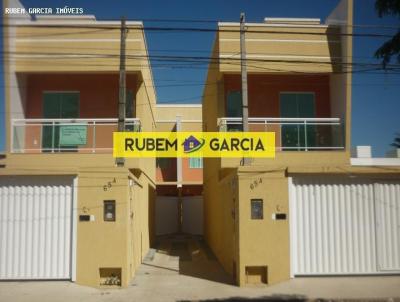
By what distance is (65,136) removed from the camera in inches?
504

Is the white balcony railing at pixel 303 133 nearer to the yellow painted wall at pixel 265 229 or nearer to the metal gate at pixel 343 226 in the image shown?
the metal gate at pixel 343 226

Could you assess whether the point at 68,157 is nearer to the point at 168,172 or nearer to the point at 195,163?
the point at 168,172

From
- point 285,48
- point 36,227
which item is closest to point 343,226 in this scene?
point 285,48

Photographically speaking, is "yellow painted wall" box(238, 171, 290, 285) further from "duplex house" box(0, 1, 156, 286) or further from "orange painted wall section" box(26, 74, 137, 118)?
"orange painted wall section" box(26, 74, 137, 118)

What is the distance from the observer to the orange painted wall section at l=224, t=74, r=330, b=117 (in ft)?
50.2

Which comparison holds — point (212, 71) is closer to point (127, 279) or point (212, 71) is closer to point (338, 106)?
point (338, 106)

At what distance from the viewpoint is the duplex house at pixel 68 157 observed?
34.7ft

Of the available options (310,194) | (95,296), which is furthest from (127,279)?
(310,194)

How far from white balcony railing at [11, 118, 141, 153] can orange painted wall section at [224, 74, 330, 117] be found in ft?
17.3

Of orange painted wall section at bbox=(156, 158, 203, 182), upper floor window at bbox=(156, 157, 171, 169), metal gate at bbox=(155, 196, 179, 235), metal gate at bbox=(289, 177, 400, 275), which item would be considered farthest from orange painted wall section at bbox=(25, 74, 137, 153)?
metal gate at bbox=(155, 196, 179, 235)

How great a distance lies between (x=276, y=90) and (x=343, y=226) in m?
6.06

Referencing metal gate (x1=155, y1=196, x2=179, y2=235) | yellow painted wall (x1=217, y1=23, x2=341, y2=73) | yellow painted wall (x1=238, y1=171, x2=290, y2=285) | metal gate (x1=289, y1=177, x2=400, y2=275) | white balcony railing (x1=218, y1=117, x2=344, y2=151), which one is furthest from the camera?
metal gate (x1=155, y1=196, x2=179, y2=235)

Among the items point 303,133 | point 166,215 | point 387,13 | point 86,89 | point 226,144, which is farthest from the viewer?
point 166,215

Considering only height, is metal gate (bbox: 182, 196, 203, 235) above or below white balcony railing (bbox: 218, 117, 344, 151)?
below
